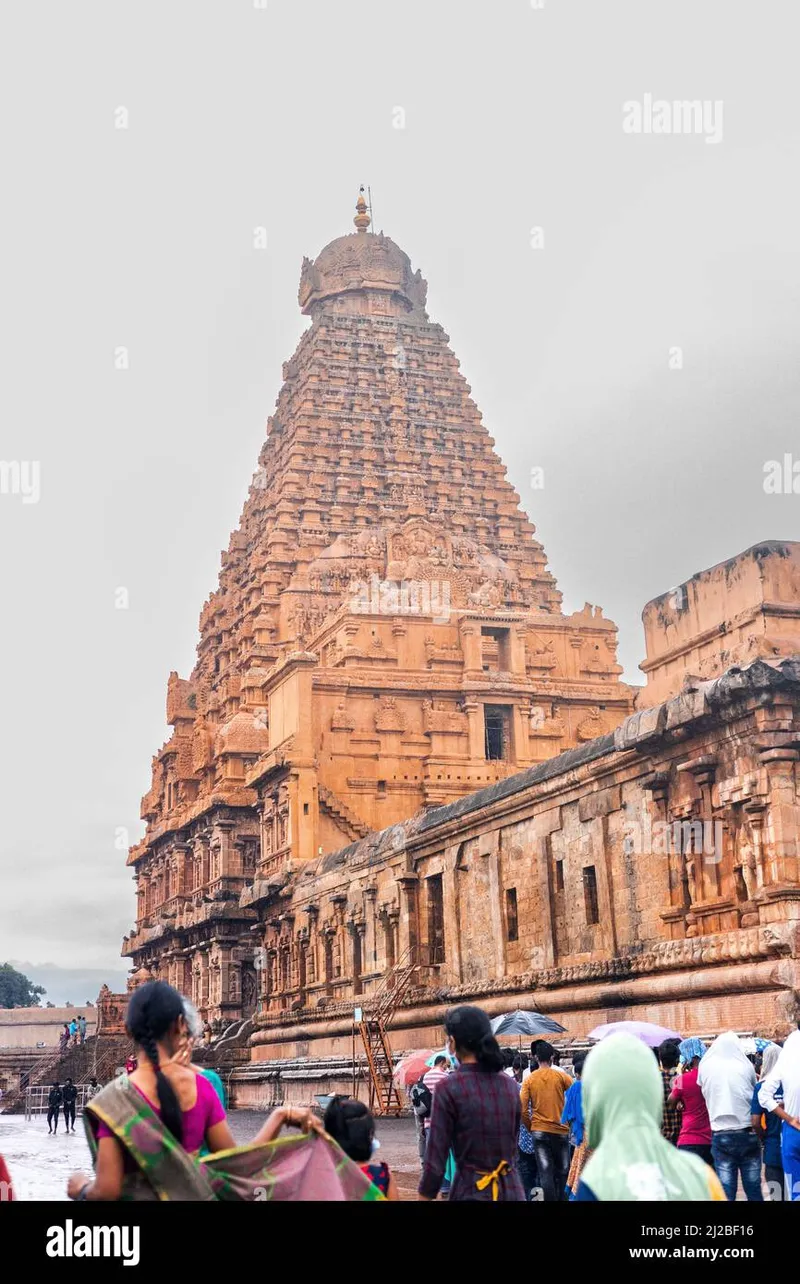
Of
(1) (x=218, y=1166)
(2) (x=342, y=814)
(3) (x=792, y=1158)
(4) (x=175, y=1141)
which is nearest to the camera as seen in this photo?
(4) (x=175, y=1141)

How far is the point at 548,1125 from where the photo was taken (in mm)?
13461

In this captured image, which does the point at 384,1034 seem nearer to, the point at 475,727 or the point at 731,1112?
the point at 475,727

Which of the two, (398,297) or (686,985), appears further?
(398,297)

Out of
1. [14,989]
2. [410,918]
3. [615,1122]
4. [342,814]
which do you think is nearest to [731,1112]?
[615,1122]

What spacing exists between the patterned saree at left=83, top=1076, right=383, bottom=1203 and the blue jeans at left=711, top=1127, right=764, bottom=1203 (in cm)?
569

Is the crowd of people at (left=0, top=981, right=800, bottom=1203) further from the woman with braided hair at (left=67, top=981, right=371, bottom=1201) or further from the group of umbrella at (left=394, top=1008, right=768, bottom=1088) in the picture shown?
the group of umbrella at (left=394, top=1008, right=768, bottom=1088)

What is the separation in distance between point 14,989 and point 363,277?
3890 inches

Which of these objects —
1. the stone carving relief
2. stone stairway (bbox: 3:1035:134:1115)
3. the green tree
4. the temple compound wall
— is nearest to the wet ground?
the temple compound wall

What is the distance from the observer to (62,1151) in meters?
29.9

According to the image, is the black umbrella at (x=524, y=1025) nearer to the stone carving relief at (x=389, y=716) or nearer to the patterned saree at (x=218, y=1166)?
the patterned saree at (x=218, y=1166)

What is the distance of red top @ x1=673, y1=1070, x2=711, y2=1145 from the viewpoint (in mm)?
12430
